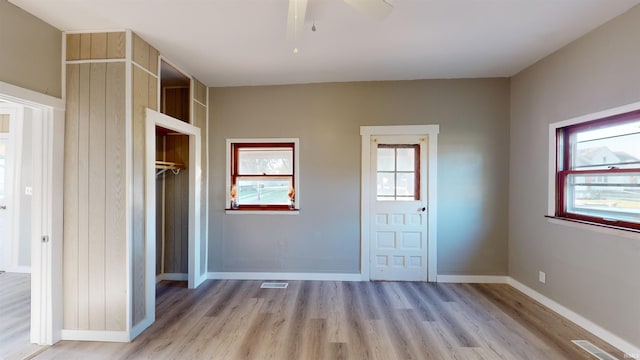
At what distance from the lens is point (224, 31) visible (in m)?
2.40

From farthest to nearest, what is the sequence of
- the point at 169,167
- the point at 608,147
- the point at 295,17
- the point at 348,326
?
the point at 169,167
the point at 348,326
the point at 608,147
the point at 295,17

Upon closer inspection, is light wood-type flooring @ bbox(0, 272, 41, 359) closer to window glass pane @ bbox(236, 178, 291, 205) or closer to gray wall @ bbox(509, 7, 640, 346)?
window glass pane @ bbox(236, 178, 291, 205)

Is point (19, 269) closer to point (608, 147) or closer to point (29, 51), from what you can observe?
point (29, 51)

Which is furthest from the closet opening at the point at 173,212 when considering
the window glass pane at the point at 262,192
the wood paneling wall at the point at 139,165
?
the wood paneling wall at the point at 139,165

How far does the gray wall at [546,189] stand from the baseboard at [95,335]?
4107mm

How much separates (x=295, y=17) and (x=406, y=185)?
2614 millimetres

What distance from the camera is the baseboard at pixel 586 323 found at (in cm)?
210

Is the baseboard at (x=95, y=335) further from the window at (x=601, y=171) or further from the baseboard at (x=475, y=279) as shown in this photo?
the window at (x=601, y=171)

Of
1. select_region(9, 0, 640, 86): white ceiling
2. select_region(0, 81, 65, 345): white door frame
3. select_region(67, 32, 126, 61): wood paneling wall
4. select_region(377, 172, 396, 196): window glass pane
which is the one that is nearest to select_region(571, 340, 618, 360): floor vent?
select_region(377, 172, 396, 196): window glass pane

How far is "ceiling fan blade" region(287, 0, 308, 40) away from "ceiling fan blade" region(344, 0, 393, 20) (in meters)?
0.32

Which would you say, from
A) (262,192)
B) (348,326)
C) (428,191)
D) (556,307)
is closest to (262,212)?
(262,192)

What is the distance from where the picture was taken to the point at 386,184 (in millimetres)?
3734

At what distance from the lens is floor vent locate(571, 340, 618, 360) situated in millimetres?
2082

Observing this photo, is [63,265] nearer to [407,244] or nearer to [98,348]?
[98,348]
